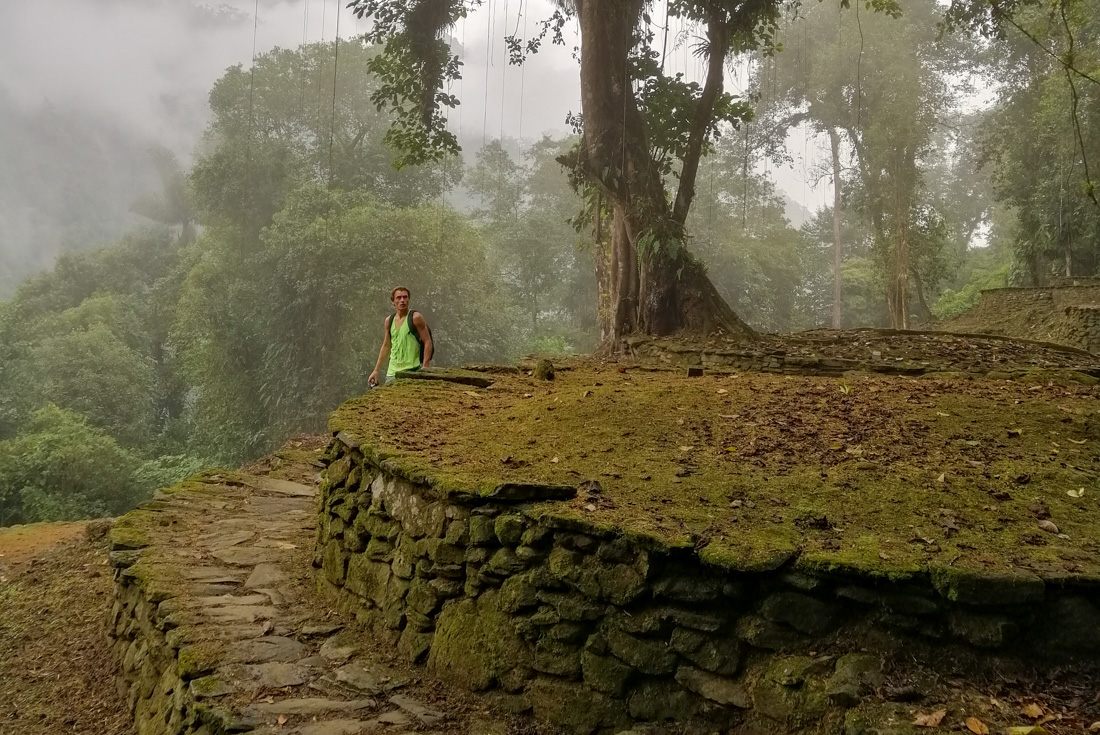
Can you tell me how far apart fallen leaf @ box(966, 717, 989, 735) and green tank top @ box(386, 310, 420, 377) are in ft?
16.1

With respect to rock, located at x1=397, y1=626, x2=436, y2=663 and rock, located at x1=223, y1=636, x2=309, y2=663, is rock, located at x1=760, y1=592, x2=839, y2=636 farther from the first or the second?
rock, located at x1=223, y1=636, x2=309, y2=663

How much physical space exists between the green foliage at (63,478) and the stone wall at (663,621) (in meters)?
15.6

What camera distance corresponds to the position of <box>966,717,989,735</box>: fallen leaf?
1960 mm

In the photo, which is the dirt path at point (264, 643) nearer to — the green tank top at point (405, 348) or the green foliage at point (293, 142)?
the green tank top at point (405, 348)

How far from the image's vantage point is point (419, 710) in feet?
9.55

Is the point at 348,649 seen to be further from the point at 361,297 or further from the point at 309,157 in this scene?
the point at 309,157

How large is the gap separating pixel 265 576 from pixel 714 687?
3.08 meters

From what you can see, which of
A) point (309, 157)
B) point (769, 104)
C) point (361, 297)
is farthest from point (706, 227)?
point (309, 157)

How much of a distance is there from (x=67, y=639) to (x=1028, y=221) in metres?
19.1

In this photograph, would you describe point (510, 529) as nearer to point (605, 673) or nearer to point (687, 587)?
point (605, 673)

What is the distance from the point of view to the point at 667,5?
34.8ft

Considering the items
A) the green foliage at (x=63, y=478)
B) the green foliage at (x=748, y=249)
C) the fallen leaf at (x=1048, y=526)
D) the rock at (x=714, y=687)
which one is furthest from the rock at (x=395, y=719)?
the green foliage at (x=748, y=249)

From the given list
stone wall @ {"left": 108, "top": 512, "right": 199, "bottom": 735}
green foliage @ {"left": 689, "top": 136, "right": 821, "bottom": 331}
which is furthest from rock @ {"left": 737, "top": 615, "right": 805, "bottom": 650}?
green foliage @ {"left": 689, "top": 136, "right": 821, "bottom": 331}

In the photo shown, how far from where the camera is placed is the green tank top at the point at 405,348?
6238mm
